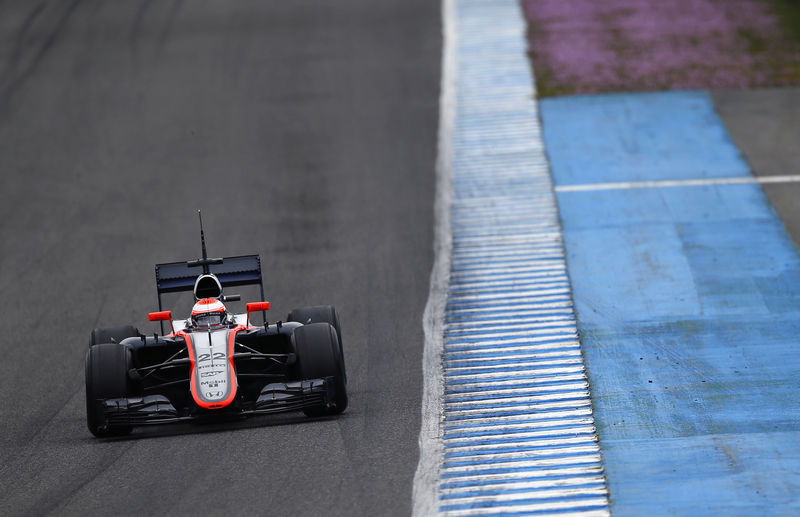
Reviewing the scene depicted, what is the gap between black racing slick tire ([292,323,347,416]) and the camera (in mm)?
12930

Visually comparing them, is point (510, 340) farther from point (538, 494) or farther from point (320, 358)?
point (538, 494)

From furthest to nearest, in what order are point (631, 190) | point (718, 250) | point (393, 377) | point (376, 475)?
point (631, 190), point (718, 250), point (393, 377), point (376, 475)

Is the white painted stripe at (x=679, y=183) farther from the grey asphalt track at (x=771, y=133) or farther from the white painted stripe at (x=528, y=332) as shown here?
the white painted stripe at (x=528, y=332)

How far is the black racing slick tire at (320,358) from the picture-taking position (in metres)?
12.9

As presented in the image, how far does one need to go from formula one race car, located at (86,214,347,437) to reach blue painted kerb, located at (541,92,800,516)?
133 inches

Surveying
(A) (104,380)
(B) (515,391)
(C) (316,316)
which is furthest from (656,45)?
(A) (104,380)

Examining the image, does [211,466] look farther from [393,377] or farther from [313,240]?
[313,240]

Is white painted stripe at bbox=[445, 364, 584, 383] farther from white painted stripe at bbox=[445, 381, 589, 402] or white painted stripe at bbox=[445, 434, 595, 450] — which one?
white painted stripe at bbox=[445, 434, 595, 450]

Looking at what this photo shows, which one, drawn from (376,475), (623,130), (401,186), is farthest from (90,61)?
(376,475)

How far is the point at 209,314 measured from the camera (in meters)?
13.4

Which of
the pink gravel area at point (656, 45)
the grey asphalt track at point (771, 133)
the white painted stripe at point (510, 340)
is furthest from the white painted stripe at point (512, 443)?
the pink gravel area at point (656, 45)

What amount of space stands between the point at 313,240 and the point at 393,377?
197 inches

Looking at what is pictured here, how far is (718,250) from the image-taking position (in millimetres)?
18250

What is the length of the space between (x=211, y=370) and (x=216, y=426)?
933mm
